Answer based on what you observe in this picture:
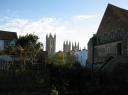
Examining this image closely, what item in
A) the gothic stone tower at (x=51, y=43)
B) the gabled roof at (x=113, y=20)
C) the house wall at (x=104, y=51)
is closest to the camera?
the house wall at (x=104, y=51)

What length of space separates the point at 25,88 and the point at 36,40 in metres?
20.2

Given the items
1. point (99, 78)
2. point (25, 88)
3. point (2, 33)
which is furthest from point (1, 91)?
point (2, 33)

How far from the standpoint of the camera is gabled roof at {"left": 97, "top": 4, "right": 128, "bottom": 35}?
46406 mm

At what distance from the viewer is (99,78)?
36.5 m

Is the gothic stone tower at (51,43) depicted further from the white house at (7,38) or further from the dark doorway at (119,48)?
the dark doorway at (119,48)

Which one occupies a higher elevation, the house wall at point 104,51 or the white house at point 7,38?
the white house at point 7,38

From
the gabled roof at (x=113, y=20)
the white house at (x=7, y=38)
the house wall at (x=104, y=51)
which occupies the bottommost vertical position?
the house wall at (x=104, y=51)

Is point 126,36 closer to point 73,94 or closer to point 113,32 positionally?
point 113,32

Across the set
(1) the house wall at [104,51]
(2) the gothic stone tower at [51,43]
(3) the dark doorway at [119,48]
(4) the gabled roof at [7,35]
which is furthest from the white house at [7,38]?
(2) the gothic stone tower at [51,43]

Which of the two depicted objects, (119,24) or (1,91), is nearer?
(1,91)

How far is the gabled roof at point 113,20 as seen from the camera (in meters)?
46.4

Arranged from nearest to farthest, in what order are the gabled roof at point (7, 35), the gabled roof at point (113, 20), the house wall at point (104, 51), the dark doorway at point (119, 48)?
the dark doorway at point (119, 48) < the house wall at point (104, 51) < the gabled roof at point (113, 20) < the gabled roof at point (7, 35)

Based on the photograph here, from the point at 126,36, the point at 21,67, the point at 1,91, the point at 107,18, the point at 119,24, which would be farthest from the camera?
the point at 107,18

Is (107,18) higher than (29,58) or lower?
higher
